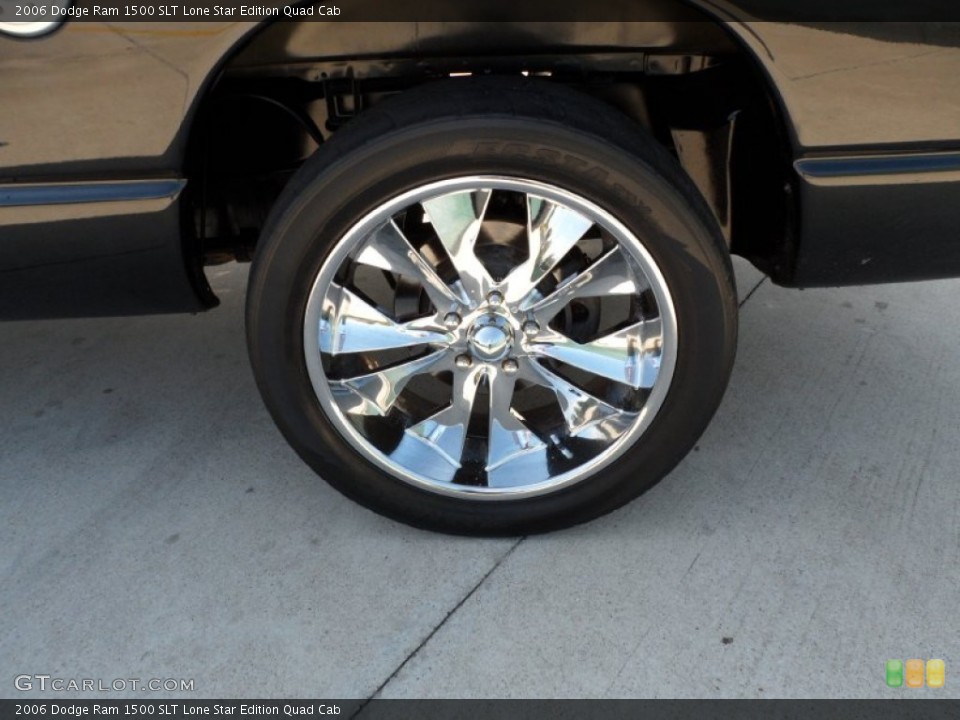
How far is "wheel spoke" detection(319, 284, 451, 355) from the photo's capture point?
2021 mm

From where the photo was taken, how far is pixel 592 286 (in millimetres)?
2061

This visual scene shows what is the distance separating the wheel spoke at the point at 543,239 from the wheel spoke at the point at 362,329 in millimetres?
211

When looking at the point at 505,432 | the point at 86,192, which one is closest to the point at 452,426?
the point at 505,432

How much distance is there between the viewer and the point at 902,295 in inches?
120

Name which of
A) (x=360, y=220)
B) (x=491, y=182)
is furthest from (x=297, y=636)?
(x=491, y=182)

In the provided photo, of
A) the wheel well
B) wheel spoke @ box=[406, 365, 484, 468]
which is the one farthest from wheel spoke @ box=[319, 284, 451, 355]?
the wheel well

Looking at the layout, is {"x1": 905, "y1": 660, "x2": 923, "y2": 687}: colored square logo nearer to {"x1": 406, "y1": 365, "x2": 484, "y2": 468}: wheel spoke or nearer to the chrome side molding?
{"x1": 406, "y1": 365, "x2": 484, "y2": 468}: wheel spoke

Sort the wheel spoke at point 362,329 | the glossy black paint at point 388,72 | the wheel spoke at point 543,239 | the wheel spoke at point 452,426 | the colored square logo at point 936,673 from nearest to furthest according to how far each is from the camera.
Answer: the glossy black paint at point 388,72, the colored square logo at point 936,673, the wheel spoke at point 543,239, the wheel spoke at point 362,329, the wheel spoke at point 452,426

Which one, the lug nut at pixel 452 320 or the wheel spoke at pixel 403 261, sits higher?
the wheel spoke at pixel 403 261

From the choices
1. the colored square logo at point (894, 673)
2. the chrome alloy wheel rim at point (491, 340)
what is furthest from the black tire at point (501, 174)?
the colored square logo at point (894, 673)

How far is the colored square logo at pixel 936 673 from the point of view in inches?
71.0

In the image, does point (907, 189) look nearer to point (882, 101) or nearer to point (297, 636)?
point (882, 101)

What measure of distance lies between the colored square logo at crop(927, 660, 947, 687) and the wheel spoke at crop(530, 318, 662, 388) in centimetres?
80

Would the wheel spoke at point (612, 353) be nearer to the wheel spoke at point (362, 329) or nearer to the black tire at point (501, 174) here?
the black tire at point (501, 174)
